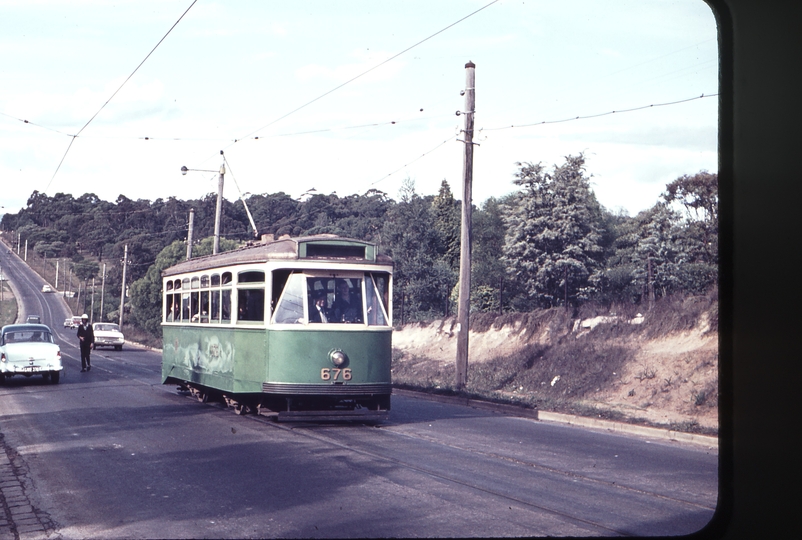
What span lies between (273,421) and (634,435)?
240 inches

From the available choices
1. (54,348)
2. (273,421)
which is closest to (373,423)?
(273,421)

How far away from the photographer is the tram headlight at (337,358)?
13625mm

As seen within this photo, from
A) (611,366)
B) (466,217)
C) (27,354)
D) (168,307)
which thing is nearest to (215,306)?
(168,307)

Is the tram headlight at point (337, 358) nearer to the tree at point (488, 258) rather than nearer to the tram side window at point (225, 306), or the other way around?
the tram side window at point (225, 306)

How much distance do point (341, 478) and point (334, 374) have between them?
4344 millimetres

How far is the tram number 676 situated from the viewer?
44.7ft

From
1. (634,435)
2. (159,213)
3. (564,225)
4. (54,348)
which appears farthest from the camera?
(159,213)

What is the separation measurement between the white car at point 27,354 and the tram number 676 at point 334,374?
1183 cm

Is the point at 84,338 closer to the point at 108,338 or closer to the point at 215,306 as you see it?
the point at 215,306

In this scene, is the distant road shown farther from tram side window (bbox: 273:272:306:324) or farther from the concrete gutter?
tram side window (bbox: 273:272:306:324)

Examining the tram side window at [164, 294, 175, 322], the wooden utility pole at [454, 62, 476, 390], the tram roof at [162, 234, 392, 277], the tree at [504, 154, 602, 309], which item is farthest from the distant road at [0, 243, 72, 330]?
the tram roof at [162, 234, 392, 277]

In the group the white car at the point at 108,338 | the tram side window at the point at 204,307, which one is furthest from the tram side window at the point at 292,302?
the white car at the point at 108,338

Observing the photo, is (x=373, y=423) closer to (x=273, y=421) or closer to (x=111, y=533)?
(x=273, y=421)

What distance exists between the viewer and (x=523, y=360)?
85.5 ft
